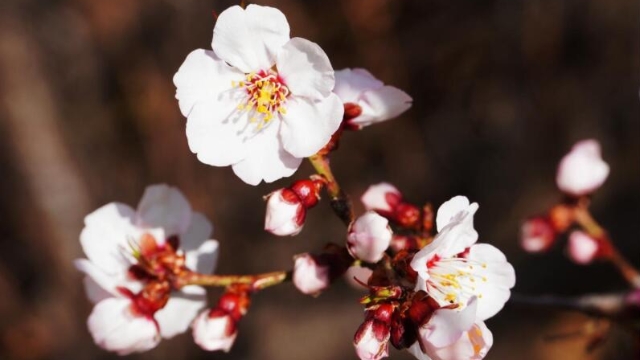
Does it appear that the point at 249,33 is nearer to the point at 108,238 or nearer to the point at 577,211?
the point at 108,238

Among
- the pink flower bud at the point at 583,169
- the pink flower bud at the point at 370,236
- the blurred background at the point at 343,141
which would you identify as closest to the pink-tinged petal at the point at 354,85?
the pink flower bud at the point at 370,236

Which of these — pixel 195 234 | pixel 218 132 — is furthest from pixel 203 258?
pixel 218 132

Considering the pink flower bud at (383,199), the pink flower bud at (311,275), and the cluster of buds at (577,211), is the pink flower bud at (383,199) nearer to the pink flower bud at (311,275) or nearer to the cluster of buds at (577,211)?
the pink flower bud at (311,275)

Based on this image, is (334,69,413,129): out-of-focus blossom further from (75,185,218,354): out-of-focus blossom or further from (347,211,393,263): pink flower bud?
(75,185,218,354): out-of-focus blossom

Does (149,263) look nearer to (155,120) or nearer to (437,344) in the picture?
(437,344)

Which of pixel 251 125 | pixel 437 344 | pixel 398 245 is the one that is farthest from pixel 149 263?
pixel 437 344

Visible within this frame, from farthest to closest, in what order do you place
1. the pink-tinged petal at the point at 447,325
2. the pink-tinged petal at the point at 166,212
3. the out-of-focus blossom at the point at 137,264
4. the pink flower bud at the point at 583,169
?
the pink flower bud at the point at 583,169 < the pink-tinged petal at the point at 166,212 < the out-of-focus blossom at the point at 137,264 < the pink-tinged petal at the point at 447,325
